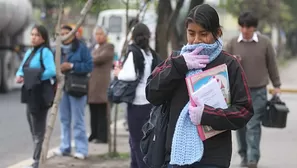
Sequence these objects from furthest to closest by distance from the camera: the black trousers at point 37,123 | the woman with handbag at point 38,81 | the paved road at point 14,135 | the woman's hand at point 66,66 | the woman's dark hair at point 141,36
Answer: the paved road at point 14,135 < the woman's hand at point 66,66 < the black trousers at point 37,123 < the woman with handbag at point 38,81 < the woman's dark hair at point 141,36

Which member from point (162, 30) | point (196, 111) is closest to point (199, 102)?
point (196, 111)

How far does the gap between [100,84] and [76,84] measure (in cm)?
163

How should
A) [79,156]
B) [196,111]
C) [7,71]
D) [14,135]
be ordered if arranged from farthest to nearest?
[7,71] < [14,135] < [79,156] < [196,111]

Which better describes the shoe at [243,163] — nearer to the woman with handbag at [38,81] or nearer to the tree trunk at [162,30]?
the tree trunk at [162,30]

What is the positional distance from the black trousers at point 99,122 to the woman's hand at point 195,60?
253 inches

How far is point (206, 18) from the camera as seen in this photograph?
14.0ft

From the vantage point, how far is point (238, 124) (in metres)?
4.34

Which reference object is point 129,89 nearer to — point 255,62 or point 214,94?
point 255,62

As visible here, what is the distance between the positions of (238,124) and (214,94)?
0.79 ft

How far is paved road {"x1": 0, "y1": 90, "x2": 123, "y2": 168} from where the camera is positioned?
9605 mm

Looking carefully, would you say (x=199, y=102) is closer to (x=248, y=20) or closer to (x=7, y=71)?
(x=248, y=20)

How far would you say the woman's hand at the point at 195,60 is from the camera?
167 inches

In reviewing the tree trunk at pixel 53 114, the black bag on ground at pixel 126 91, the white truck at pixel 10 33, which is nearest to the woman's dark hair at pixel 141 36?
the black bag on ground at pixel 126 91

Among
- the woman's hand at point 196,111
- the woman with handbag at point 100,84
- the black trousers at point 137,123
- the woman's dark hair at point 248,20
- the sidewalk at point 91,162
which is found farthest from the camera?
the woman with handbag at point 100,84
